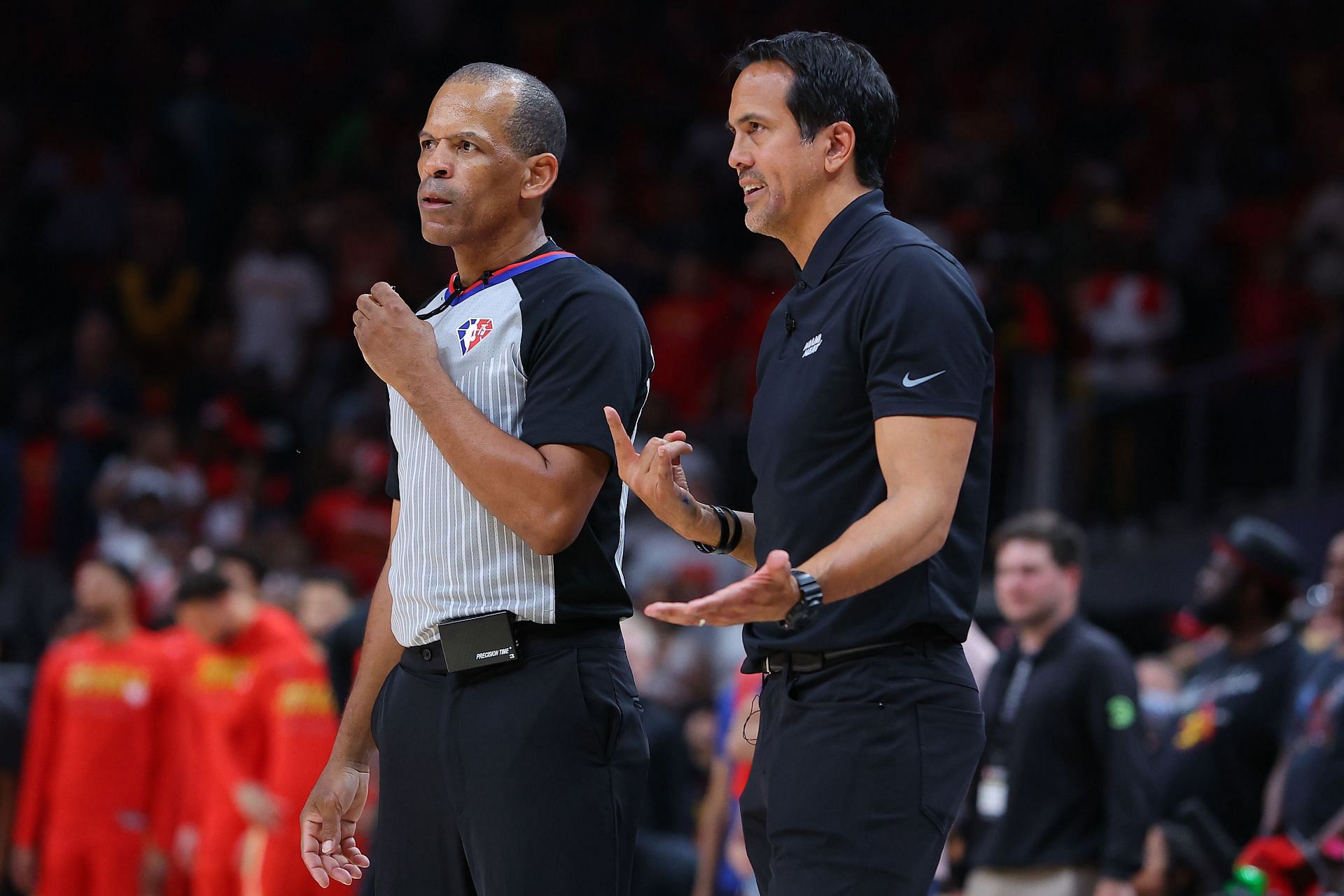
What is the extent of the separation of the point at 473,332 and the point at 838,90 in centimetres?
84

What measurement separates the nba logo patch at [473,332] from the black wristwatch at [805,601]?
0.98 metres

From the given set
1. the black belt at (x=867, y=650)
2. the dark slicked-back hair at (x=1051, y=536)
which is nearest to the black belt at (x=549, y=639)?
the black belt at (x=867, y=650)

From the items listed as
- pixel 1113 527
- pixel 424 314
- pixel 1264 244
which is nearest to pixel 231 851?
pixel 1113 527

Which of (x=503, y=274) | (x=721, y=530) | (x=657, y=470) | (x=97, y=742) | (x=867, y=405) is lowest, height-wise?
(x=97, y=742)

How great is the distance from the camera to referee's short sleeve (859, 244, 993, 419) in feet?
9.73

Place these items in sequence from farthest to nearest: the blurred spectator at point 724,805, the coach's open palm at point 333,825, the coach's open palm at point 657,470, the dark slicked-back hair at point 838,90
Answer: the blurred spectator at point 724,805
the coach's open palm at point 333,825
the dark slicked-back hair at point 838,90
the coach's open palm at point 657,470

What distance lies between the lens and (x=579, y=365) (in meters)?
3.38

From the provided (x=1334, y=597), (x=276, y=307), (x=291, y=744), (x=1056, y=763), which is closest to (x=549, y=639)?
(x=1056, y=763)

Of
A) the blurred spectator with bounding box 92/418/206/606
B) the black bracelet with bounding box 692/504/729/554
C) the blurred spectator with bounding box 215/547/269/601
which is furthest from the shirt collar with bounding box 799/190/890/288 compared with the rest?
the blurred spectator with bounding box 92/418/206/606

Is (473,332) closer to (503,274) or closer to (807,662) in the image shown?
(503,274)

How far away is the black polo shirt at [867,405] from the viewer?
3.00 m

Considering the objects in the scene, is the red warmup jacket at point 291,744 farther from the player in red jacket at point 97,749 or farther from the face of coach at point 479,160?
the face of coach at point 479,160

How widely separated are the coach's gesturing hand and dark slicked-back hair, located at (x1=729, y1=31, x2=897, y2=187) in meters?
0.81

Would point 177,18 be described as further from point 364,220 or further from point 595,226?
point 595,226
